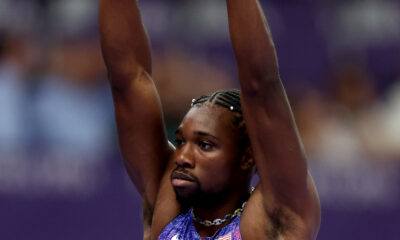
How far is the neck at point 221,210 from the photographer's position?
3.18 metres

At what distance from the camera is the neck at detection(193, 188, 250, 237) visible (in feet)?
10.4

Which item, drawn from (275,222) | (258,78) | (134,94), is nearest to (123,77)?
(134,94)

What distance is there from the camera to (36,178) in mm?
5672

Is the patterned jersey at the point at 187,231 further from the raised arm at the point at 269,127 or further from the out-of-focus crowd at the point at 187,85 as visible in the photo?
the out-of-focus crowd at the point at 187,85

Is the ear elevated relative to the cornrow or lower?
Answer: lower

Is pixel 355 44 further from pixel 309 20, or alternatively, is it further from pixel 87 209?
pixel 87 209

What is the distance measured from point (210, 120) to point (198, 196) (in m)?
0.32

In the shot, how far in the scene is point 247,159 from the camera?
3.13 m

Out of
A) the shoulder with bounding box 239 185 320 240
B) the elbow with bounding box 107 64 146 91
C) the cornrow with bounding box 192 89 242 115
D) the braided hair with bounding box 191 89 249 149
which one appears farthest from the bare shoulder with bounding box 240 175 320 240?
the elbow with bounding box 107 64 146 91

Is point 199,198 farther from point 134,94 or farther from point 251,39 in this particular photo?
point 251,39

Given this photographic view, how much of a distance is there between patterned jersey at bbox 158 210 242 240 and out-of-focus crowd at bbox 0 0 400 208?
2514 millimetres

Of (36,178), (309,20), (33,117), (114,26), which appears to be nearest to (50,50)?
(33,117)

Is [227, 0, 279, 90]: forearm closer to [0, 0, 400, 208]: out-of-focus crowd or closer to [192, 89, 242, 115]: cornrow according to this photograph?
[192, 89, 242, 115]: cornrow

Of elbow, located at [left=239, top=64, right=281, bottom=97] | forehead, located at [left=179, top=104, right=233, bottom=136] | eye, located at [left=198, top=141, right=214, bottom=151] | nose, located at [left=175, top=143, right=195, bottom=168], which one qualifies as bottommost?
nose, located at [left=175, top=143, right=195, bottom=168]
